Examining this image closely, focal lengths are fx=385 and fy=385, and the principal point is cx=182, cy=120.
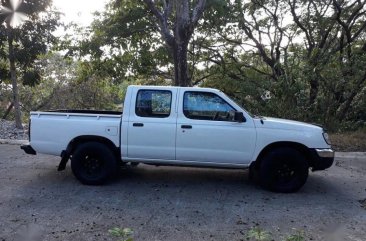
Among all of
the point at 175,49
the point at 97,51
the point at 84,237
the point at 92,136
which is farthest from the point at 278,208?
the point at 97,51

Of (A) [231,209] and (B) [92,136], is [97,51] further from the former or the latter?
(A) [231,209]

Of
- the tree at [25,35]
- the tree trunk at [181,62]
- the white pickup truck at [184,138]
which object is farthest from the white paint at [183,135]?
the tree at [25,35]

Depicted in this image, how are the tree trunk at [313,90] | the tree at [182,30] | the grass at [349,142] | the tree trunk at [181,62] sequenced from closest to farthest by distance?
1. the grass at [349,142]
2. the tree at [182,30]
3. the tree trunk at [181,62]
4. the tree trunk at [313,90]

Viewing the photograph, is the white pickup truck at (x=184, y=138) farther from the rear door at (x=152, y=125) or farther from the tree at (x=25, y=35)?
the tree at (x=25, y=35)

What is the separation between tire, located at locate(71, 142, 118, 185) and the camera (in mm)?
6609

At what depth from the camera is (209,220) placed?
5121 mm

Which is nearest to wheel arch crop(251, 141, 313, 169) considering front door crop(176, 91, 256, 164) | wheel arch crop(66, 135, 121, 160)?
front door crop(176, 91, 256, 164)

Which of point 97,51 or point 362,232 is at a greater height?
point 97,51

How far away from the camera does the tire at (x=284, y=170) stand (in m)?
6.35

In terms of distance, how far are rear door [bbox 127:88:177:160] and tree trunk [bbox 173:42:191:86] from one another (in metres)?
4.99

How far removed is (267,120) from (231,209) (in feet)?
5.86

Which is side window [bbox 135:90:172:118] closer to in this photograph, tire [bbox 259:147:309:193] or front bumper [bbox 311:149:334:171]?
tire [bbox 259:147:309:193]

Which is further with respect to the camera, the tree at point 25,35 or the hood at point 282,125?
the tree at point 25,35

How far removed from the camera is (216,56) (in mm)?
19516
